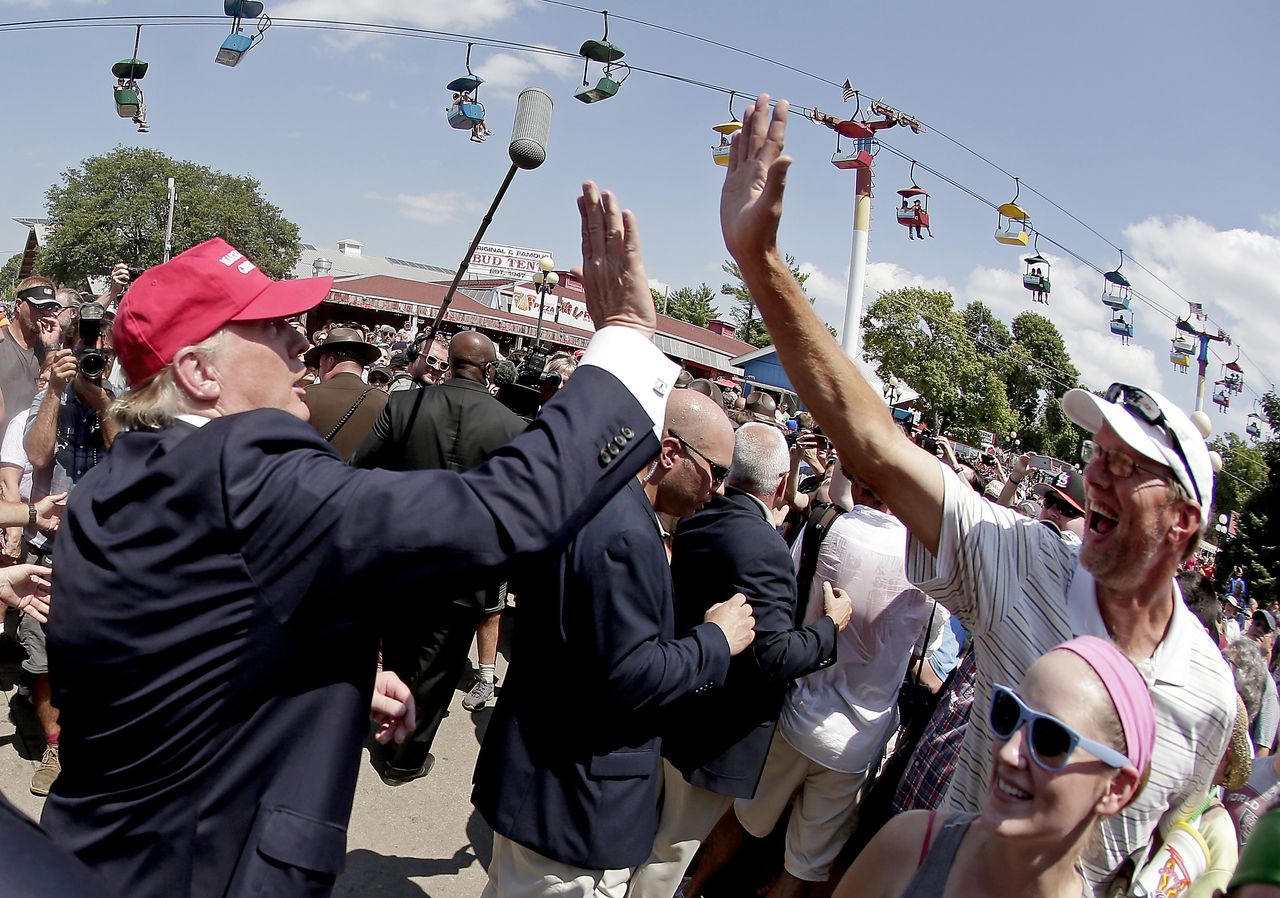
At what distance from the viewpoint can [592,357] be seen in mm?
1548

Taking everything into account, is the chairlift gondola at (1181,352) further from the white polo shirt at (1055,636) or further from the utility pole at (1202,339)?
the white polo shirt at (1055,636)

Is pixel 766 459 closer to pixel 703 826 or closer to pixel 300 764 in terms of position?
pixel 703 826

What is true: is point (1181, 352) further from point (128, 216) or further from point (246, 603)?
point (128, 216)

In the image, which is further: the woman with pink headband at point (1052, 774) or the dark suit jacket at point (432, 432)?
the dark suit jacket at point (432, 432)

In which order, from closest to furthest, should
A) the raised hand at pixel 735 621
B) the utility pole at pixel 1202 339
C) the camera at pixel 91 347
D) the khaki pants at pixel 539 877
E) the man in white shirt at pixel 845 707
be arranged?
the khaki pants at pixel 539 877, the raised hand at pixel 735 621, the man in white shirt at pixel 845 707, the camera at pixel 91 347, the utility pole at pixel 1202 339

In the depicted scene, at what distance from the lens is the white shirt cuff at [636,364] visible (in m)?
1.53

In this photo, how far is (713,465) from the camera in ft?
10.6

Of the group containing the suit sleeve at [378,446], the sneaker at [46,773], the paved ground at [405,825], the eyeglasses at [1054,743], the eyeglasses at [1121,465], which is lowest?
the paved ground at [405,825]

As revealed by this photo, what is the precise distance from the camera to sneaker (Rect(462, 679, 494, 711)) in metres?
5.68

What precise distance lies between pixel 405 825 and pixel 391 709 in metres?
2.64

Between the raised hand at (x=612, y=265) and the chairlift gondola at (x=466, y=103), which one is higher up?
the chairlift gondola at (x=466, y=103)

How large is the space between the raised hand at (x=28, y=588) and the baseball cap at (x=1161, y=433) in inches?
96.7

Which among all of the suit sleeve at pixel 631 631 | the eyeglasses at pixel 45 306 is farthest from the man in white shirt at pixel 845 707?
the eyeglasses at pixel 45 306

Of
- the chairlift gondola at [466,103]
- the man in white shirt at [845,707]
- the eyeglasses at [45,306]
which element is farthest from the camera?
the chairlift gondola at [466,103]
